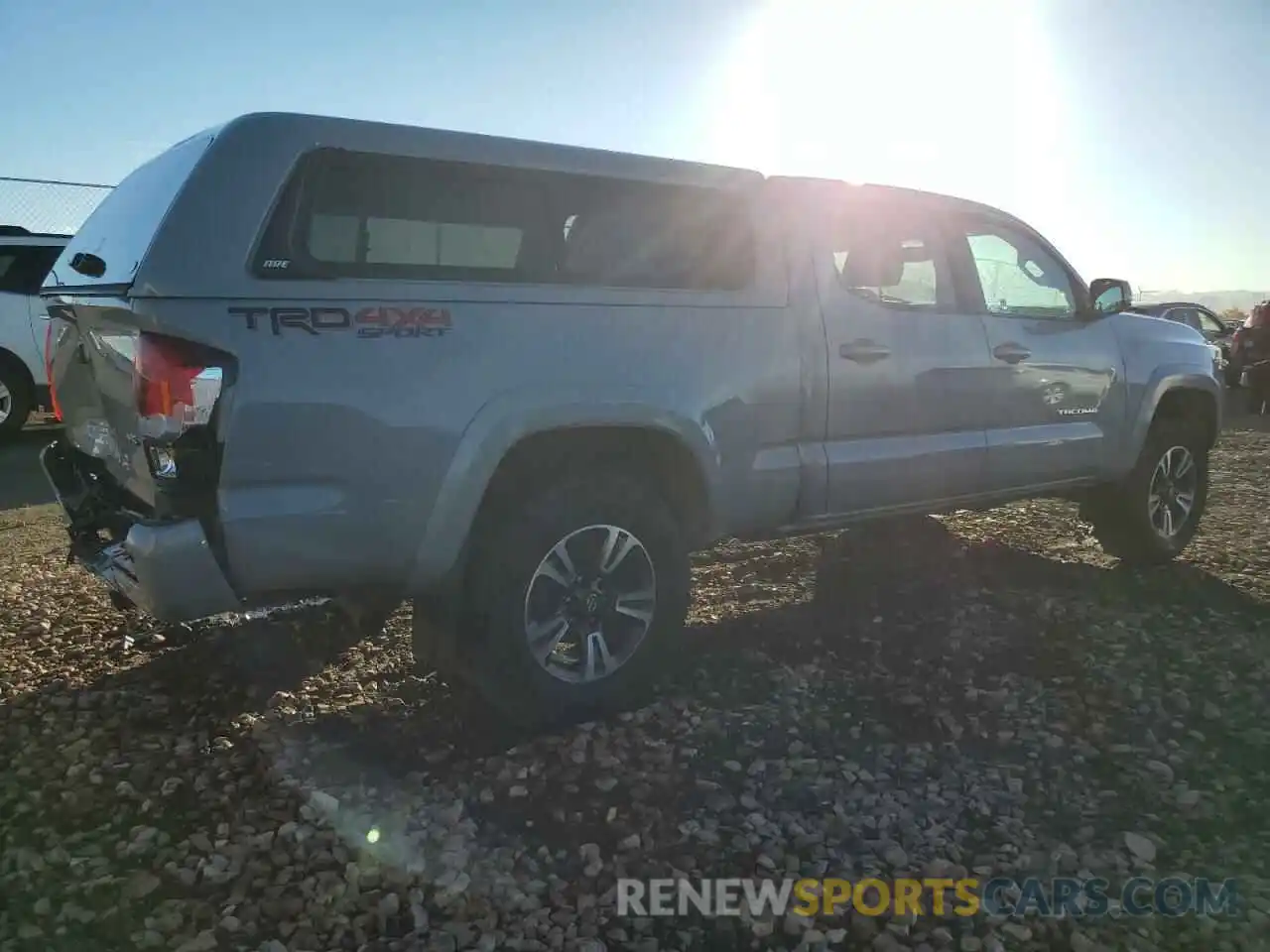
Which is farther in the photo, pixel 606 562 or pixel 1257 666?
pixel 1257 666

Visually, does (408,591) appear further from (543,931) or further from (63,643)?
(63,643)

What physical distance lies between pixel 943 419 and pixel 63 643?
3942 mm

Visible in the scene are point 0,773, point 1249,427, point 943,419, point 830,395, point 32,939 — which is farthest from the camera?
point 1249,427

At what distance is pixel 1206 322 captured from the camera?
58.0 feet

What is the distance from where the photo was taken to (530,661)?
3.26 m

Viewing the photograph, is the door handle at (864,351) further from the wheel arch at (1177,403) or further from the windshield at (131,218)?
the windshield at (131,218)

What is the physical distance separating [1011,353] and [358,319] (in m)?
3.20

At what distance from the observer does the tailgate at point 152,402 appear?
2686 mm

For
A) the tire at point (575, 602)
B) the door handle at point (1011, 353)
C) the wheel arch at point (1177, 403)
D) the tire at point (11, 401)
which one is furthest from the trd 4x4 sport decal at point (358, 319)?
the tire at point (11, 401)

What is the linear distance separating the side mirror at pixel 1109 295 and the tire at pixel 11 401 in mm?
9919

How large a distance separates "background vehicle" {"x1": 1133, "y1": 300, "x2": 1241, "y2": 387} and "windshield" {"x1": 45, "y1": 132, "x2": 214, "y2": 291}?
45.7 ft

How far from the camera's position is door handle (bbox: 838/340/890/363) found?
A: 4.04m

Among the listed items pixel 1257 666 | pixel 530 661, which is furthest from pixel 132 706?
pixel 1257 666

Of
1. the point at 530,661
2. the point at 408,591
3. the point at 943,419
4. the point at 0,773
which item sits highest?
the point at 943,419
